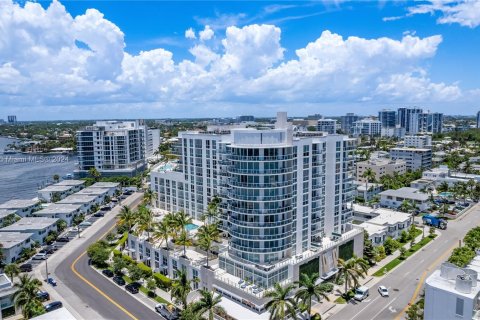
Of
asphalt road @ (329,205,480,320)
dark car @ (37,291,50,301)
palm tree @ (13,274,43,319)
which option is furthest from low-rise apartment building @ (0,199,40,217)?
asphalt road @ (329,205,480,320)

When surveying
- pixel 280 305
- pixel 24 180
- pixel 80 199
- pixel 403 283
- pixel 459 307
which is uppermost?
pixel 459 307

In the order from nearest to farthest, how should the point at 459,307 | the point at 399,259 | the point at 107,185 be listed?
1. the point at 459,307
2. the point at 399,259
3. the point at 107,185

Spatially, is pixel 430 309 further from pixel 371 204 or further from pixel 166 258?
pixel 371 204

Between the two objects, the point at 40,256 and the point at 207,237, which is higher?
the point at 207,237

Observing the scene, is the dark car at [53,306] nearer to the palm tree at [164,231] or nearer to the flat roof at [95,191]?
the palm tree at [164,231]

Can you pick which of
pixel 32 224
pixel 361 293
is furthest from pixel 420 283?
pixel 32 224

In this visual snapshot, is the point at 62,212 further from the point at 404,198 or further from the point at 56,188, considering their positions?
the point at 404,198
